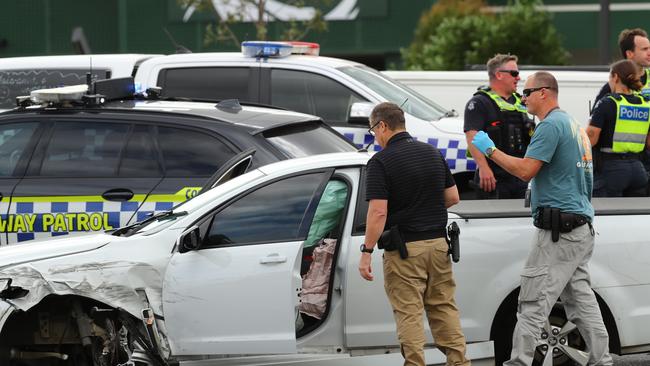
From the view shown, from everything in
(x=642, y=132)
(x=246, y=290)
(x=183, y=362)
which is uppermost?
(x=642, y=132)

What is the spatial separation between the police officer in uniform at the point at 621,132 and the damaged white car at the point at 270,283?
179 centimetres

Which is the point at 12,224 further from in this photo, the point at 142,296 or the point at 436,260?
the point at 436,260

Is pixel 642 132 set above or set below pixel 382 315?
above

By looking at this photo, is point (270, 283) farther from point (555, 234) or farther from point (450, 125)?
point (450, 125)

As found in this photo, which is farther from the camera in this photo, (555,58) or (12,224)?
(555,58)

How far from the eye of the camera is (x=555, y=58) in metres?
22.4

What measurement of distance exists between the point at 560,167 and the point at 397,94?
3.95 m

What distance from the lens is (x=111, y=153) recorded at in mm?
8031

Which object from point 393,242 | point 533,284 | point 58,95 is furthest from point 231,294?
point 58,95

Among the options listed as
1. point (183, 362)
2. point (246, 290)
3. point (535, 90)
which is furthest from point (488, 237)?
point (183, 362)

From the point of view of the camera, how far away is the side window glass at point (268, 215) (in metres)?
6.23

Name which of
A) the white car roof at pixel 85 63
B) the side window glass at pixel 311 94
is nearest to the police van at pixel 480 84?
the side window glass at pixel 311 94

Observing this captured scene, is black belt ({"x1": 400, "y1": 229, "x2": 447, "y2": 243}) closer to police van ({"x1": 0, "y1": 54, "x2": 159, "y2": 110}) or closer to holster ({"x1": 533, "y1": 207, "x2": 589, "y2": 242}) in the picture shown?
holster ({"x1": 533, "y1": 207, "x2": 589, "y2": 242})

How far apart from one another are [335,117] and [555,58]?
516 inches
